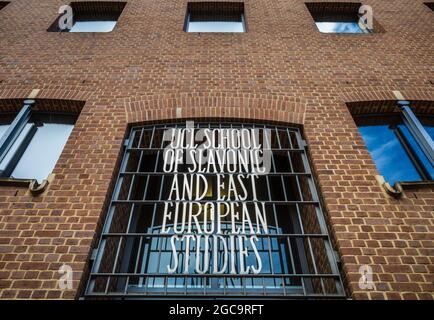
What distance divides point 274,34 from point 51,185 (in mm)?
4717

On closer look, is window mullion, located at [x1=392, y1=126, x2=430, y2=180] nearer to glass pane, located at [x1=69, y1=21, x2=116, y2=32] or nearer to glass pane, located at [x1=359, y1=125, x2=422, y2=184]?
glass pane, located at [x1=359, y1=125, x2=422, y2=184]

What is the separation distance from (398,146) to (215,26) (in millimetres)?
4529

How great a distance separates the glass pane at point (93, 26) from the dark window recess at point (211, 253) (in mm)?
3593

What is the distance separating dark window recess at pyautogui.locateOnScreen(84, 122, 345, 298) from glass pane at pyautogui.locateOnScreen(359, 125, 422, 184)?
105 centimetres

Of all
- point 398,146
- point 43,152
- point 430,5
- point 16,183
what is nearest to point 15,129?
point 43,152

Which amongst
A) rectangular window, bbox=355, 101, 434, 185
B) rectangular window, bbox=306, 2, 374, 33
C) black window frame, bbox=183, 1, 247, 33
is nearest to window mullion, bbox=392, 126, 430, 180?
rectangular window, bbox=355, 101, 434, 185

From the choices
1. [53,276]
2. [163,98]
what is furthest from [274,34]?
[53,276]

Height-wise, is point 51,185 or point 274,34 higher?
point 274,34

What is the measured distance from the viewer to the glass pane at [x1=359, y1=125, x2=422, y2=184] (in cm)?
371

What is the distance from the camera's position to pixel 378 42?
17.9ft

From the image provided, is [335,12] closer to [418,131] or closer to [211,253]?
[418,131]
